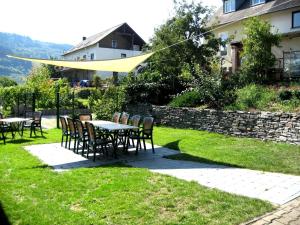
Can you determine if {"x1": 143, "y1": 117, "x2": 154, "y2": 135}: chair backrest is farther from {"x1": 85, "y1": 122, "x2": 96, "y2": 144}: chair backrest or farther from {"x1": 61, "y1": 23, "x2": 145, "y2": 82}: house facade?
{"x1": 61, "y1": 23, "x2": 145, "y2": 82}: house facade

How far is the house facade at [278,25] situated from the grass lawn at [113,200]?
490 inches

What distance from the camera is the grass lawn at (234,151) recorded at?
725 cm

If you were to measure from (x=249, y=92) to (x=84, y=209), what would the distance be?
900 centimetres

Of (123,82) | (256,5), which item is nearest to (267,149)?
(123,82)

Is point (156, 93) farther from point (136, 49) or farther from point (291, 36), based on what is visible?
point (136, 49)

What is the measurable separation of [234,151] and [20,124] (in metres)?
8.20

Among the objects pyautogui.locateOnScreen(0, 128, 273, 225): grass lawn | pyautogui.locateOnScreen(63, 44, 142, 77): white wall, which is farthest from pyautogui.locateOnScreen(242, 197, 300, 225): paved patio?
pyautogui.locateOnScreen(63, 44, 142, 77): white wall

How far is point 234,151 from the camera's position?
28.5 feet

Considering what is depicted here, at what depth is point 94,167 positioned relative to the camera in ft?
23.6

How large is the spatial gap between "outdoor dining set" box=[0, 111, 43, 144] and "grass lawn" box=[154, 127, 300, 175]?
4.32 meters

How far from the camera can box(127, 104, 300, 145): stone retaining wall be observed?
966 cm

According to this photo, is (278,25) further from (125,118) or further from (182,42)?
(125,118)

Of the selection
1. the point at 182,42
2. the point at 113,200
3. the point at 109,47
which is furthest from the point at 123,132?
the point at 109,47

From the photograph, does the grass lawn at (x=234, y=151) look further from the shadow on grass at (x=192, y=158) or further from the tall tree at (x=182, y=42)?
the tall tree at (x=182, y=42)
